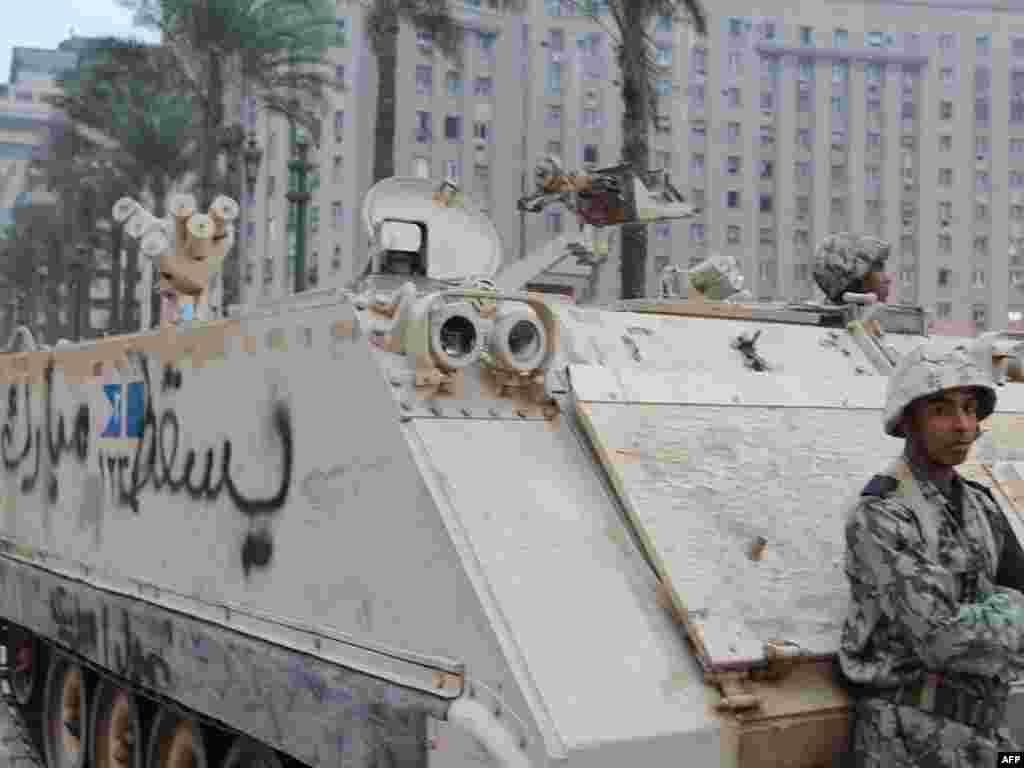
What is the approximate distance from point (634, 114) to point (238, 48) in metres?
10.6

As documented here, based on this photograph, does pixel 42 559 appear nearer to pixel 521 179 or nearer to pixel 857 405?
pixel 857 405

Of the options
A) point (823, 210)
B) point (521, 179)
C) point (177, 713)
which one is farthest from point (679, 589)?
point (823, 210)

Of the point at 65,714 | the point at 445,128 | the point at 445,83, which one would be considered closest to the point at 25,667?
the point at 65,714

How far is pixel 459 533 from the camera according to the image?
3186 millimetres

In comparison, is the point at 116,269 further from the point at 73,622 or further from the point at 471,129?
the point at 73,622

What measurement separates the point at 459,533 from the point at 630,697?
1.82 feet

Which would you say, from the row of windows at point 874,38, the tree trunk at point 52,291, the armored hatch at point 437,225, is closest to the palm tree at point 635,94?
the armored hatch at point 437,225

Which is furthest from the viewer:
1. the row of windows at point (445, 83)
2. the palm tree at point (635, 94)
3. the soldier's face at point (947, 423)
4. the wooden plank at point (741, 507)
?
the row of windows at point (445, 83)

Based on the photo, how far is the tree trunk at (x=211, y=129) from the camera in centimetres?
2527

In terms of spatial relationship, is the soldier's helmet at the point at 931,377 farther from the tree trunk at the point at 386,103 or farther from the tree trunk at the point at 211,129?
the tree trunk at the point at 211,129

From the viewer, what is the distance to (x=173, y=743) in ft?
16.0

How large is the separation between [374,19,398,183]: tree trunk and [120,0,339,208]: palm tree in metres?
6.62

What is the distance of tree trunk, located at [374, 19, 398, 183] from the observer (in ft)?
60.0

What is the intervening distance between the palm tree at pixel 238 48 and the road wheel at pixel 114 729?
2013cm
